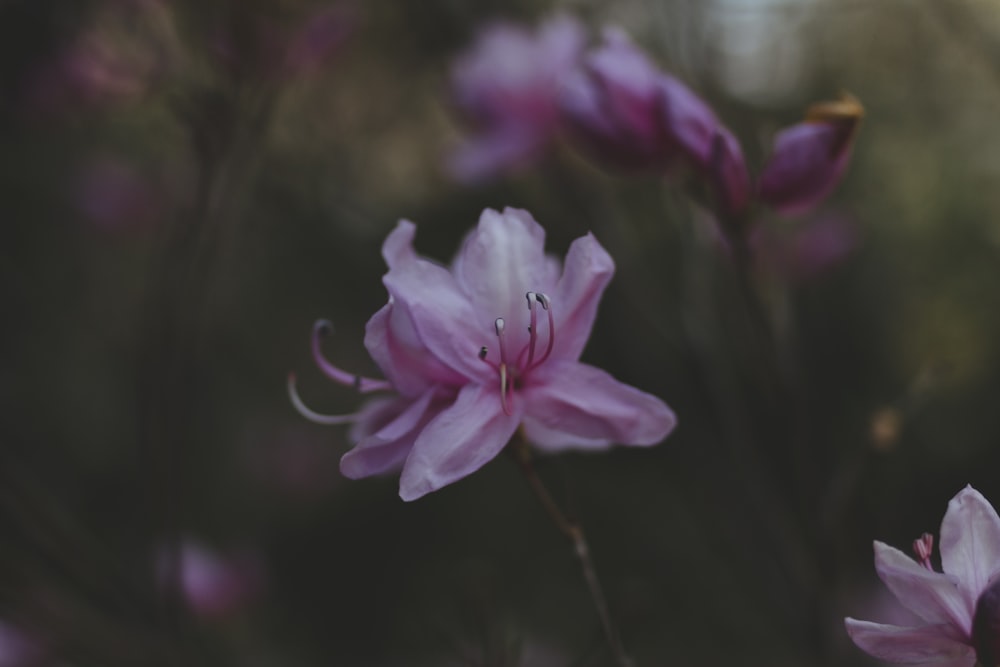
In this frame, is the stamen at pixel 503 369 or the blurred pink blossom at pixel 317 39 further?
the blurred pink blossom at pixel 317 39

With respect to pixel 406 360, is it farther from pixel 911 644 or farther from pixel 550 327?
pixel 911 644

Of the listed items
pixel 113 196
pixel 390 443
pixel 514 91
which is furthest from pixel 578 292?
pixel 113 196

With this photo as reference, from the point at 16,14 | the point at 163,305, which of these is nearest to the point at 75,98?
the point at 16,14

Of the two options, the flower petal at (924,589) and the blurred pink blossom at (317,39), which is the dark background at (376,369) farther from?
the flower petal at (924,589)

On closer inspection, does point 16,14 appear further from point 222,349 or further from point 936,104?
point 936,104

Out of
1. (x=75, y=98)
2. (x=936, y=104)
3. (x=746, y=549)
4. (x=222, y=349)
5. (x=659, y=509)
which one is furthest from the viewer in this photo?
(x=222, y=349)

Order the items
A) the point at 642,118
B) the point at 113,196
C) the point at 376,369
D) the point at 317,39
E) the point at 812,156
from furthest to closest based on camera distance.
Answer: the point at 113,196 → the point at 376,369 → the point at 317,39 → the point at 642,118 → the point at 812,156

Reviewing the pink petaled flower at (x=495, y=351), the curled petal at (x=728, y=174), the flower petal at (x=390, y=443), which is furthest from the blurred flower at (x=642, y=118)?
the flower petal at (x=390, y=443)
